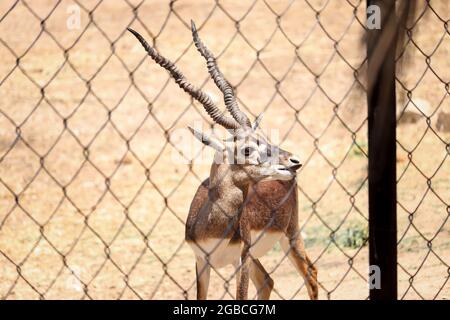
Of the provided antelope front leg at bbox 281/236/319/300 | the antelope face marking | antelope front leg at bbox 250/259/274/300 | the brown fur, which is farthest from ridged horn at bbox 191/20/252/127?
antelope front leg at bbox 281/236/319/300

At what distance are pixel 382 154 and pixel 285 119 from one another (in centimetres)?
784

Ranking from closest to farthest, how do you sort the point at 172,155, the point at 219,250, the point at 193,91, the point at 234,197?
the point at 193,91 < the point at 234,197 < the point at 219,250 < the point at 172,155

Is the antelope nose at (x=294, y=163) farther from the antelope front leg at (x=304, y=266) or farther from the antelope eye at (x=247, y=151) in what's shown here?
the antelope front leg at (x=304, y=266)

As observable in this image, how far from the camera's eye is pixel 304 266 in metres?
5.72

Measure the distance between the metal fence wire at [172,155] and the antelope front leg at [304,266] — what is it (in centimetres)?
13

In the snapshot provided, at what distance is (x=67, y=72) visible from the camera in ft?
40.8

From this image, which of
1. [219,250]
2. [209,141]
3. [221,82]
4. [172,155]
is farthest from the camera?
[172,155]

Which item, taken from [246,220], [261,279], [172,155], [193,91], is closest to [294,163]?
[246,220]

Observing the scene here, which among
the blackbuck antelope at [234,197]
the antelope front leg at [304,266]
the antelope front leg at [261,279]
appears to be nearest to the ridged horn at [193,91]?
the blackbuck antelope at [234,197]

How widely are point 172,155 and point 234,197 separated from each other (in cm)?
528

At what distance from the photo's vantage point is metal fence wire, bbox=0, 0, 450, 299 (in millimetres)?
5797

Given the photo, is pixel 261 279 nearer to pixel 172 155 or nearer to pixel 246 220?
pixel 246 220
